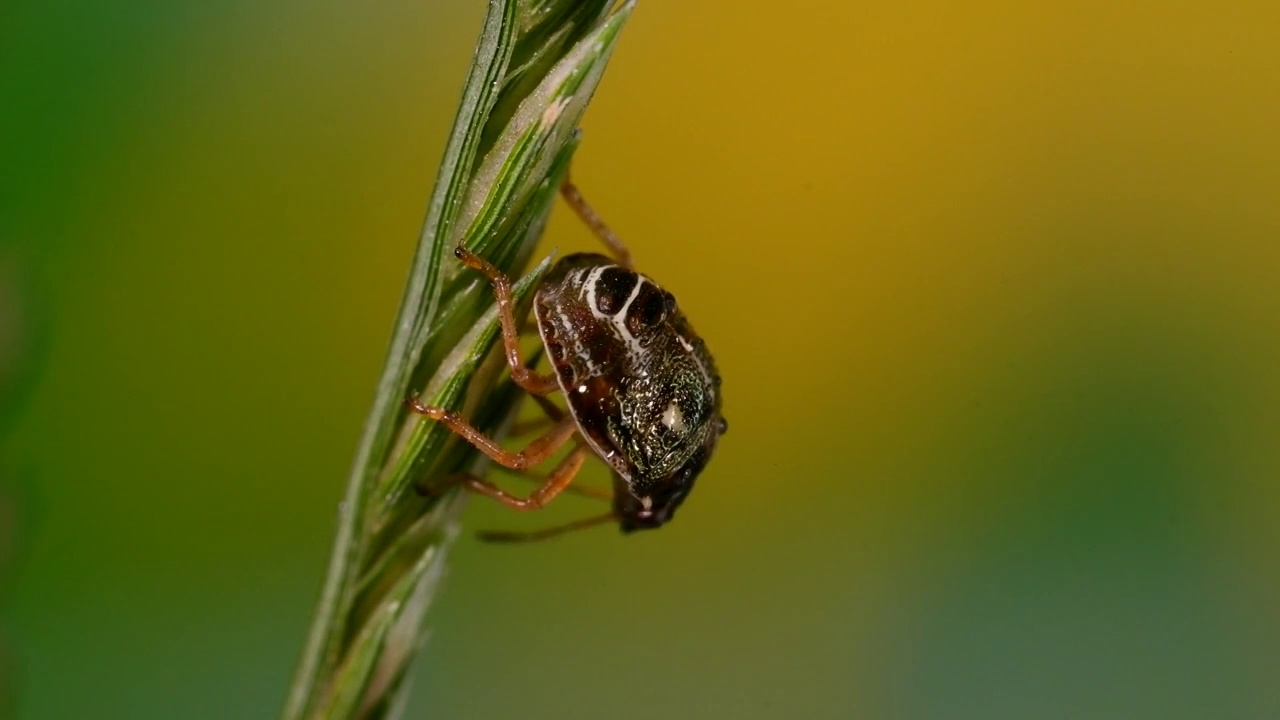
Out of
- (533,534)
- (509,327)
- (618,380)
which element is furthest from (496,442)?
(533,534)

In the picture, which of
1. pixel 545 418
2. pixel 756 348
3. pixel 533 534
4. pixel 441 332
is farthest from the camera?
pixel 756 348

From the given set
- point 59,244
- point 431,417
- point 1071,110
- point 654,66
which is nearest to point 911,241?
point 1071,110

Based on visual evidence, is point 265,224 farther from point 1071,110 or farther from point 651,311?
point 1071,110

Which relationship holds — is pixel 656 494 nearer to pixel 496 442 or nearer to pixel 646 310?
pixel 646 310

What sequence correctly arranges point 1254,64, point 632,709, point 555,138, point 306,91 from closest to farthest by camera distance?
point 555,138, point 1254,64, point 632,709, point 306,91

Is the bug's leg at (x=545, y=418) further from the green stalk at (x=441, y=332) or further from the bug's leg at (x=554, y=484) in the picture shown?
the green stalk at (x=441, y=332)

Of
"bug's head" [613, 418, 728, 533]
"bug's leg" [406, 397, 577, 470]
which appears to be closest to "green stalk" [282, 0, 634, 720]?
"bug's leg" [406, 397, 577, 470]

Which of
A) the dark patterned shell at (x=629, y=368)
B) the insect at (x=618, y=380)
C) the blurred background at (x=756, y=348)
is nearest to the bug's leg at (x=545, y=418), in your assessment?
the insect at (x=618, y=380)
